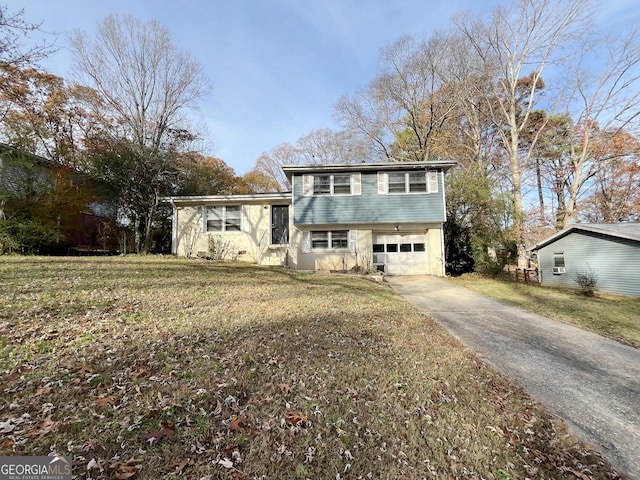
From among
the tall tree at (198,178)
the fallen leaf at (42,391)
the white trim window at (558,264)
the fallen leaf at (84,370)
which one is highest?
the tall tree at (198,178)

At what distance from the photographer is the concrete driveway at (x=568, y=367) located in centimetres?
276

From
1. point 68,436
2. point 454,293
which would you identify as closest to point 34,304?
point 68,436

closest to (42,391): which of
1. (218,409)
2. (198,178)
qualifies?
(218,409)

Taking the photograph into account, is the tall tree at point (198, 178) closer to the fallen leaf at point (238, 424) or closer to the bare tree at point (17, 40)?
the bare tree at point (17, 40)

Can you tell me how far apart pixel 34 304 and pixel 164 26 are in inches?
765

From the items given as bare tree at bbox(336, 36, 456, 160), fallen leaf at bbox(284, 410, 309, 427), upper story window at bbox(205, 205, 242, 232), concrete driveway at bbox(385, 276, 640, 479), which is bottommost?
concrete driveway at bbox(385, 276, 640, 479)

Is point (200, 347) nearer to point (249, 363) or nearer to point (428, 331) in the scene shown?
point (249, 363)

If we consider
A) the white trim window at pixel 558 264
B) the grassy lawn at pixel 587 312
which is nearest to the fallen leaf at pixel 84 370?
the grassy lawn at pixel 587 312

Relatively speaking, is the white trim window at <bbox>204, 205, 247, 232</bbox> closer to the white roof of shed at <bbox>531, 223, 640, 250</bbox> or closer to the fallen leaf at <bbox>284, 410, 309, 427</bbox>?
the fallen leaf at <bbox>284, 410, 309, 427</bbox>

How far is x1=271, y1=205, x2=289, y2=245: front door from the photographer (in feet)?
48.8

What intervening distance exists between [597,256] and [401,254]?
7738 millimetres

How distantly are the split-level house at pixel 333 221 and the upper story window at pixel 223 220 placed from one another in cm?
5

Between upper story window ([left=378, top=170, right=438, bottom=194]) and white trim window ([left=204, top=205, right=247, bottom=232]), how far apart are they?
6915mm

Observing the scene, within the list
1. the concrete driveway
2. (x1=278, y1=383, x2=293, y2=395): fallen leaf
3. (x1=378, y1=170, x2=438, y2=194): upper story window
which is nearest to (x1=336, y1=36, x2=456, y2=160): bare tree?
(x1=378, y1=170, x2=438, y2=194): upper story window
